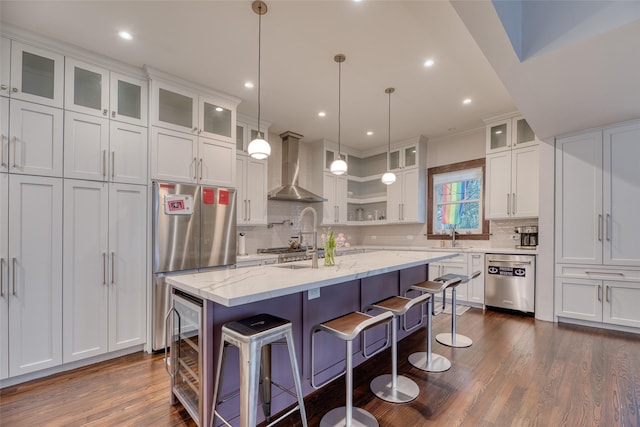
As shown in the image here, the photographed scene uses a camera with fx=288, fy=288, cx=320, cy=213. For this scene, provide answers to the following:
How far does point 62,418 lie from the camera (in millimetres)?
1907

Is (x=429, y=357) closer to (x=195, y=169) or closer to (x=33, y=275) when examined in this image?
(x=195, y=169)

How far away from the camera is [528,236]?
4199 millimetres

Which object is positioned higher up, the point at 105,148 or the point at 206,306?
the point at 105,148

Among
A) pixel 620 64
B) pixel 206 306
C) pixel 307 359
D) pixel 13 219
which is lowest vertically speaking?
pixel 307 359

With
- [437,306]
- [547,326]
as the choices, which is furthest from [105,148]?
[547,326]

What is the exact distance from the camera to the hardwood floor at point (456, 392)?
73.9 inches

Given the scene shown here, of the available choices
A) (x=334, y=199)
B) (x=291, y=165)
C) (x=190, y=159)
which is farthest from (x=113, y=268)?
(x=334, y=199)

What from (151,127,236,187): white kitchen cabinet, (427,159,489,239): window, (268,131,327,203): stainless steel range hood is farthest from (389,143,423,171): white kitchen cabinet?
(151,127,236,187): white kitchen cabinet

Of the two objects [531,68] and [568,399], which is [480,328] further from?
[531,68]

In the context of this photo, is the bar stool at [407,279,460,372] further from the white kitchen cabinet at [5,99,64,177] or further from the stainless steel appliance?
the white kitchen cabinet at [5,99,64,177]

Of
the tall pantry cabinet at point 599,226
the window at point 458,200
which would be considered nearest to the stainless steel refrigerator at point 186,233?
the window at point 458,200

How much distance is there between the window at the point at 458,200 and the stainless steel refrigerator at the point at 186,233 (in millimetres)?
3743

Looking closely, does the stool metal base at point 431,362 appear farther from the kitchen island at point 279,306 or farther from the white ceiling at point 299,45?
the white ceiling at point 299,45

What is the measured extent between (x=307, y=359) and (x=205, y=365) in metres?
0.76
